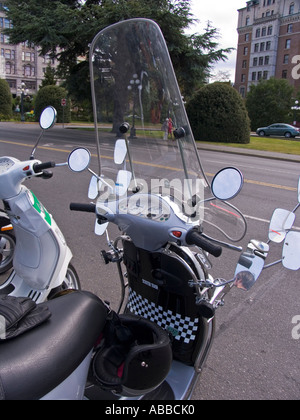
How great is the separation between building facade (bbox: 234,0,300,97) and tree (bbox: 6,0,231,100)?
4629 centimetres

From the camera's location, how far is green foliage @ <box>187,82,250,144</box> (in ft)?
76.8

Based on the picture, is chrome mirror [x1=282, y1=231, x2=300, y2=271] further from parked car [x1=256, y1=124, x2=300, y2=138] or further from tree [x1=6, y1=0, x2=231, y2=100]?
parked car [x1=256, y1=124, x2=300, y2=138]

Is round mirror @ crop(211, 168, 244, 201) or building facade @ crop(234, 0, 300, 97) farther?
building facade @ crop(234, 0, 300, 97)

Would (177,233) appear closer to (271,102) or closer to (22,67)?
(271,102)

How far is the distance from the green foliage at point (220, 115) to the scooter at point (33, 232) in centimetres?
2210

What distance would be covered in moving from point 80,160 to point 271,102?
163ft

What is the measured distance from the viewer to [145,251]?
1.72 metres

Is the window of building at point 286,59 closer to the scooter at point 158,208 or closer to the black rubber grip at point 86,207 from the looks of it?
→ the scooter at point 158,208

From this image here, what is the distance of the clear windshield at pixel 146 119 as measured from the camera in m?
1.70

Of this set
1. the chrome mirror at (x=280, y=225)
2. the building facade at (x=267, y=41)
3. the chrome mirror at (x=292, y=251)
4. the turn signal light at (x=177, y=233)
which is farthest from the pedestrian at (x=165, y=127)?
the building facade at (x=267, y=41)

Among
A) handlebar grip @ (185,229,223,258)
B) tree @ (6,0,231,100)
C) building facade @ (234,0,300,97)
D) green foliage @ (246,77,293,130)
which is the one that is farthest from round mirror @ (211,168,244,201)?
building facade @ (234,0,300,97)

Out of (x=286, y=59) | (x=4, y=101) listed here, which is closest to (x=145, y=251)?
(x=4, y=101)

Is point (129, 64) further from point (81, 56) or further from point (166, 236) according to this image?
point (81, 56)
